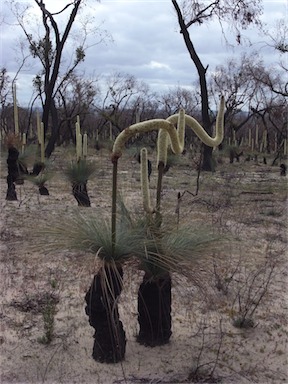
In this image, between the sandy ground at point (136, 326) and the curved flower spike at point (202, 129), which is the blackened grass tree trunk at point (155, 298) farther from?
the curved flower spike at point (202, 129)

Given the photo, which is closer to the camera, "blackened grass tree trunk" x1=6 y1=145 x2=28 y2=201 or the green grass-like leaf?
the green grass-like leaf

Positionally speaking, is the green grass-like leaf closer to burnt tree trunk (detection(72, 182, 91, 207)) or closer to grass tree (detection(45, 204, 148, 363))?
grass tree (detection(45, 204, 148, 363))

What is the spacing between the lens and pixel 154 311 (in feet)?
10.2

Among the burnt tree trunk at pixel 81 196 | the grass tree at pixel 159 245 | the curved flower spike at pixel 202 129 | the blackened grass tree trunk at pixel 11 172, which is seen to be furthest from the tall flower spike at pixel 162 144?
the blackened grass tree trunk at pixel 11 172

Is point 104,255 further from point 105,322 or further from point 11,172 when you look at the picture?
point 11,172

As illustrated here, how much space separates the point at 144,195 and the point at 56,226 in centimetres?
54

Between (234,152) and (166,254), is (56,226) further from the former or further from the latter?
(234,152)

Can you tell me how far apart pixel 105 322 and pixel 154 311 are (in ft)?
1.16

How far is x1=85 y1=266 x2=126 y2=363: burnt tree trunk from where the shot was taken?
2.80 m

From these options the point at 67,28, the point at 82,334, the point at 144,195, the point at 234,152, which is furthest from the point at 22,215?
the point at 234,152

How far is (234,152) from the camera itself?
21.5 metres

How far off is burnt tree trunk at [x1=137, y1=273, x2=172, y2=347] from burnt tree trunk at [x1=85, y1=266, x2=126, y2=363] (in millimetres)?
209

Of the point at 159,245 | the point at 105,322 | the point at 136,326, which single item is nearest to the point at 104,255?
the point at 159,245

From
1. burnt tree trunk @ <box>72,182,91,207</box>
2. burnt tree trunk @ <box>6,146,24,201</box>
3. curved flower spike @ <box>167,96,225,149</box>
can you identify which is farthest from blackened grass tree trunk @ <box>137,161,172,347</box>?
burnt tree trunk @ <box>6,146,24,201</box>
